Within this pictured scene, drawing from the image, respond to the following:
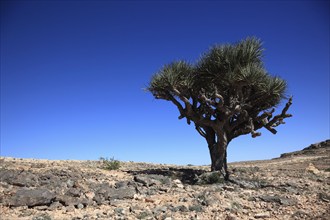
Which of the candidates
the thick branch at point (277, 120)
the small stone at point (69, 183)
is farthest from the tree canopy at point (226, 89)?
the small stone at point (69, 183)

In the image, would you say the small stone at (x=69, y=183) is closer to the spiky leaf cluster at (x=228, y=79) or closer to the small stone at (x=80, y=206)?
the small stone at (x=80, y=206)

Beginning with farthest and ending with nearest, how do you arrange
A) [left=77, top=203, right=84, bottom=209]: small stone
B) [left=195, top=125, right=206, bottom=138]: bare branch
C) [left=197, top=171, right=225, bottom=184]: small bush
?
Result: 1. [left=195, top=125, right=206, bottom=138]: bare branch
2. [left=197, top=171, right=225, bottom=184]: small bush
3. [left=77, top=203, right=84, bottom=209]: small stone

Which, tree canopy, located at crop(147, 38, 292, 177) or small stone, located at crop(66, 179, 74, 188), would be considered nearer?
small stone, located at crop(66, 179, 74, 188)

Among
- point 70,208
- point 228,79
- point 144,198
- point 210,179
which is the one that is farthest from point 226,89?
point 70,208

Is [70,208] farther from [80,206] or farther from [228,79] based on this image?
[228,79]

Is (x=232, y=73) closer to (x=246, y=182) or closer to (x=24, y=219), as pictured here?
(x=246, y=182)

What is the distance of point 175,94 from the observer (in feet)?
45.0

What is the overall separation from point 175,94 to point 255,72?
3.25 metres

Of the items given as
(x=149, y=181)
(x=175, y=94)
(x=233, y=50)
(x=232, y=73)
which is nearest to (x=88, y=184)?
(x=149, y=181)

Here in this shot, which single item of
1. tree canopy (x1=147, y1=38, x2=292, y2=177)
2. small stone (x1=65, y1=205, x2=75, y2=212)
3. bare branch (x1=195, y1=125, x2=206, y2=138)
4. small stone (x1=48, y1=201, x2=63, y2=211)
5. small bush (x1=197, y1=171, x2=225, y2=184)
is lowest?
small stone (x1=65, y1=205, x2=75, y2=212)

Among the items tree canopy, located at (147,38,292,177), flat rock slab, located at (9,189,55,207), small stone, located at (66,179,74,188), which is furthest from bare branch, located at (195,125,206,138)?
flat rock slab, located at (9,189,55,207)

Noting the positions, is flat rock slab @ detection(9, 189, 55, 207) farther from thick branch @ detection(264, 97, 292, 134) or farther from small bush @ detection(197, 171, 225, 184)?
thick branch @ detection(264, 97, 292, 134)

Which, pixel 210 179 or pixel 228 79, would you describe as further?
pixel 228 79

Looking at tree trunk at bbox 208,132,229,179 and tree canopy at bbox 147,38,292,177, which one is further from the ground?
tree canopy at bbox 147,38,292,177
